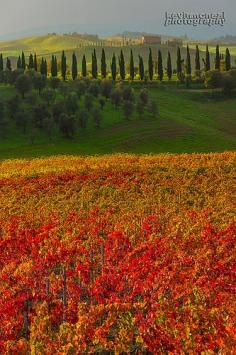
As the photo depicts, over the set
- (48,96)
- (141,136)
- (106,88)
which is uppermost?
(106,88)

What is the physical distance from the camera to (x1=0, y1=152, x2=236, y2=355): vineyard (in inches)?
794

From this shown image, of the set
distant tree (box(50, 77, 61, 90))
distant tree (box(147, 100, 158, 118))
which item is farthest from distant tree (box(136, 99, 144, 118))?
distant tree (box(50, 77, 61, 90))

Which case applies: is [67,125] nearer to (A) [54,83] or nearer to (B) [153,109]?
(B) [153,109]

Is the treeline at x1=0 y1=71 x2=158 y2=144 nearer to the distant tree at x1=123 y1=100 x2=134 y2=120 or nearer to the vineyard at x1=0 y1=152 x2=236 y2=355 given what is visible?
the distant tree at x1=123 y1=100 x2=134 y2=120

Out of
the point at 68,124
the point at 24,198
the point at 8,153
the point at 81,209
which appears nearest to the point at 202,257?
the point at 81,209

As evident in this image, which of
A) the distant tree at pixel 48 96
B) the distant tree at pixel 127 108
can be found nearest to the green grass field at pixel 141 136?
the distant tree at pixel 127 108

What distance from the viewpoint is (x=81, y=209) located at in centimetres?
4409

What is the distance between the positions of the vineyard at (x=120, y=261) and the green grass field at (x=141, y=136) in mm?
27586

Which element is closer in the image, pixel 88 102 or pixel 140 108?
pixel 88 102

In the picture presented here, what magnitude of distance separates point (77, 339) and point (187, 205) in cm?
2493

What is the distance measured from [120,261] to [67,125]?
67.4 metres

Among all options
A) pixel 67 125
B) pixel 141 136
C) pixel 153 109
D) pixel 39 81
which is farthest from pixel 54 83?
pixel 141 136

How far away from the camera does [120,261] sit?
2950 centimetres

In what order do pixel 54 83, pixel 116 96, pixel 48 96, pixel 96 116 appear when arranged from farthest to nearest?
pixel 54 83, pixel 116 96, pixel 48 96, pixel 96 116
